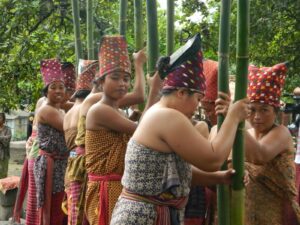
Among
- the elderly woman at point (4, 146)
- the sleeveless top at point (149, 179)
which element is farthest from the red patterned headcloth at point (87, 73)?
the elderly woman at point (4, 146)

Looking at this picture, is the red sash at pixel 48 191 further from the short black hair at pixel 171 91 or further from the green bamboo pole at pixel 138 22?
the short black hair at pixel 171 91

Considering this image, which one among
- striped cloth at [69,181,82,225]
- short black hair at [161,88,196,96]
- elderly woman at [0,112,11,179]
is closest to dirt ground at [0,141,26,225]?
elderly woman at [0,112,11,179]

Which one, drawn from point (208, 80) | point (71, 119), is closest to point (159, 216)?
point (208, 80)

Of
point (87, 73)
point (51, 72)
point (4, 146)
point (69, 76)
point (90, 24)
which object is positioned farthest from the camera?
point (4, 146)

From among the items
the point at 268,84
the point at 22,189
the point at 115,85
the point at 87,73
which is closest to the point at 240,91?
the point at 268,84

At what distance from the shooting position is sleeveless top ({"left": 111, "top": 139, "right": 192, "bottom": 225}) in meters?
2.73

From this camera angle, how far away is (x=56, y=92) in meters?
5.50

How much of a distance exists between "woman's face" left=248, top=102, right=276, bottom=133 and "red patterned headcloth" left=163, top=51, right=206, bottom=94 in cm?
71

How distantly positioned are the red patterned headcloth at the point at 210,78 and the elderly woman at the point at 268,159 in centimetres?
39

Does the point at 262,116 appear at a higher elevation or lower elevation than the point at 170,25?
lower

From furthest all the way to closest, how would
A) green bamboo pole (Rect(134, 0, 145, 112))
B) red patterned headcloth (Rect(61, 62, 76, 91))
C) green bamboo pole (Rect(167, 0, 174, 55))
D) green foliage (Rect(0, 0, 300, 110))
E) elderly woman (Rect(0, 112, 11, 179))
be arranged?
elderly woman (Rect(0, 112, 11, 179)) → green foliage (Rect(0, 0, 300, 110)) → red patterned headcloth (Rect(61, 62, 76, 91)) → green bamboo pole (Rect(134, 0, 145, 112)) → green bamboo pole (Rect(167, 0, 174, 55))

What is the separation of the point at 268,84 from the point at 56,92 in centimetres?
279

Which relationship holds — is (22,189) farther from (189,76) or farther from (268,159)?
(189,76)

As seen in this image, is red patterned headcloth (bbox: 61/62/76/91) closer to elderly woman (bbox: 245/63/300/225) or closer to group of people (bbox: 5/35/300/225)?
group of people (bbox: 5/35/300/225)
